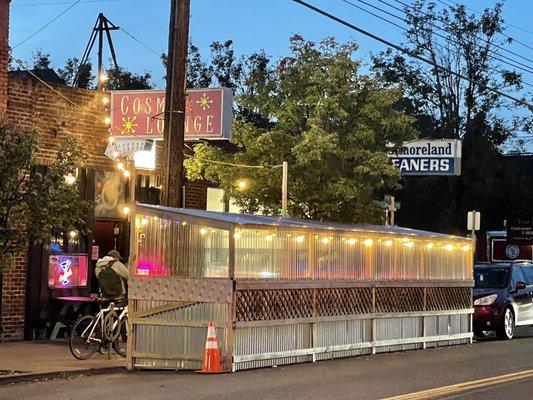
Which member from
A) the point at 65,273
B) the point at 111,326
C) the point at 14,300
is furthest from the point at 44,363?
the point at 65,273

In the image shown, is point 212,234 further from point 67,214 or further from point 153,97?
point 153,97

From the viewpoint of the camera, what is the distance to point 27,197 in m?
11.9

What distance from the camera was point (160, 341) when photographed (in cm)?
1293

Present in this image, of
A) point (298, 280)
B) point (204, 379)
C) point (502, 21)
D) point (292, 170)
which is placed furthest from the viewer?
point (502, 21)

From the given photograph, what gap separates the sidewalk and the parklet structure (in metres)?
0.66

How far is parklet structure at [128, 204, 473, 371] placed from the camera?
12.8m

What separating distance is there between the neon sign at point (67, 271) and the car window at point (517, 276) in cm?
936

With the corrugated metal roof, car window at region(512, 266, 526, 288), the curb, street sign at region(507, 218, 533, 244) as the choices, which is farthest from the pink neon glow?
street sign at region(507, 218, 533, 244)

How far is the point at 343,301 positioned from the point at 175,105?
4.35 metres

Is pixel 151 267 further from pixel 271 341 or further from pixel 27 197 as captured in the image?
pixel 27 197

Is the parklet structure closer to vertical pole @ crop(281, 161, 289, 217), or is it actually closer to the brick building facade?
vertical pole @ crop(281, 161, 289, 217)

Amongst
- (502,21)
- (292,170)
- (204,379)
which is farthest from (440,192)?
(204,379)

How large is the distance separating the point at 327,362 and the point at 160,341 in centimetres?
283

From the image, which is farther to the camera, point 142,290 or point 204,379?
point 142,290
